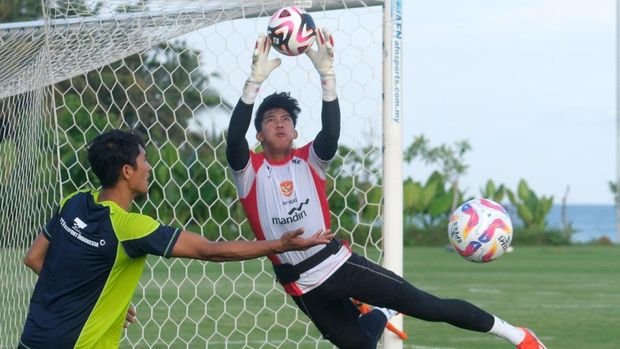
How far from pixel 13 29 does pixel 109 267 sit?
13.0 ft

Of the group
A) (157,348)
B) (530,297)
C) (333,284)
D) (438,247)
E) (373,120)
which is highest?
(373,120)

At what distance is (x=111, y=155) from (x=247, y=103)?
1.43 meters

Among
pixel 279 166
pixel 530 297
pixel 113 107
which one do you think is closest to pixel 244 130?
pixel 279 166

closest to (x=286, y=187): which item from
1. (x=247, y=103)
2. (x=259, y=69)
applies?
(x=247, y=103)

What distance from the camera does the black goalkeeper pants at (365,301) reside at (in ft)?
22.2

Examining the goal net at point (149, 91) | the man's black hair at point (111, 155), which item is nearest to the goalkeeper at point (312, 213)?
the goal net at point (149, 91)

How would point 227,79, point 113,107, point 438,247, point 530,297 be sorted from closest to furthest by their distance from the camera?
point 227,79 → point 113,107 → point 530,297 → point 438,247

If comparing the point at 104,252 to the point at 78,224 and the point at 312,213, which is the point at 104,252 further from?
the point at 312,213

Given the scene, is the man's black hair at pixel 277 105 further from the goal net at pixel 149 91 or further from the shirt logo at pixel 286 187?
Result: the goal net at pixel 149 91

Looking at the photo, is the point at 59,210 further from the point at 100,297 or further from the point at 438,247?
the point at 438,247

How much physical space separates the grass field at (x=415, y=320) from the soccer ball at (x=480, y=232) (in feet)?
5.95

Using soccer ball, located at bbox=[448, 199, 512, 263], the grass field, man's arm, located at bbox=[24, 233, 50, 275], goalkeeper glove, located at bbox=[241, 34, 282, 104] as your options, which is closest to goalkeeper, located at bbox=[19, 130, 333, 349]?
man's arm, located at bbox=[24, 233, 50, 275]

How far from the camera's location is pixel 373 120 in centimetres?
778

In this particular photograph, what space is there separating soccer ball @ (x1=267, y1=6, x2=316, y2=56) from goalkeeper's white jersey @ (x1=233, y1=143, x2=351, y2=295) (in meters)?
0.62
